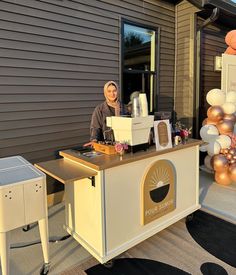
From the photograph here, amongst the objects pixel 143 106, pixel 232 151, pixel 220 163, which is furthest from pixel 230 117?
pixel 143 106

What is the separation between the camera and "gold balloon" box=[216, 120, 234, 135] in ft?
12.0

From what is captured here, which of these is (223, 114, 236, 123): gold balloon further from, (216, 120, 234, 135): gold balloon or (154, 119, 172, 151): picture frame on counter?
(154, 119, 172, 151): picture frame on counter

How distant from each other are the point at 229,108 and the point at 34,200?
312 centimetres

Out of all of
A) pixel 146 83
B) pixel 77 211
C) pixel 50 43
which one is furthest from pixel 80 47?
pixel 77 211

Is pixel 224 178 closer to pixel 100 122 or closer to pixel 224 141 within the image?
pixel 224 141

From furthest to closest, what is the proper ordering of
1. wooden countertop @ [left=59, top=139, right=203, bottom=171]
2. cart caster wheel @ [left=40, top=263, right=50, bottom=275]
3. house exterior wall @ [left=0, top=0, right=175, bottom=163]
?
house exterior wall @ [left=0, top=0, right=175, bottom=163], cart caster wheel @ [left=40, top=263, right=50, bottom=275], wooden countertop @ [left=59, top=139, right=203, bottom=171]

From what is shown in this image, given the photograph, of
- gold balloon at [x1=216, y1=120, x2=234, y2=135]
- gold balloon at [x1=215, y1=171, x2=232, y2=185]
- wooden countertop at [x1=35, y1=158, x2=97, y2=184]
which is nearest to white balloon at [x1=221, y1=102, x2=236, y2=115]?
gold balloon at [x1=216, y1=120, x2=234, y2=135]

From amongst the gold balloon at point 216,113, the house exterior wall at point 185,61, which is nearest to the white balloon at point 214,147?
the gold balloon at point 216,113

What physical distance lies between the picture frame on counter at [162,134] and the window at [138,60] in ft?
5.64

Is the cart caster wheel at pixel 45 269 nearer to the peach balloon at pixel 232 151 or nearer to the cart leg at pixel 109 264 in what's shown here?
the cart leg at pixel 109 264

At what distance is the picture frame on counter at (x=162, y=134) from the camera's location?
2.12 meters

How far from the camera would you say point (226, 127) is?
144 inches

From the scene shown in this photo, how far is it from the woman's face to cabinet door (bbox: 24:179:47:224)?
3.84 ft

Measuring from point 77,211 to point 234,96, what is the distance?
121 inches
